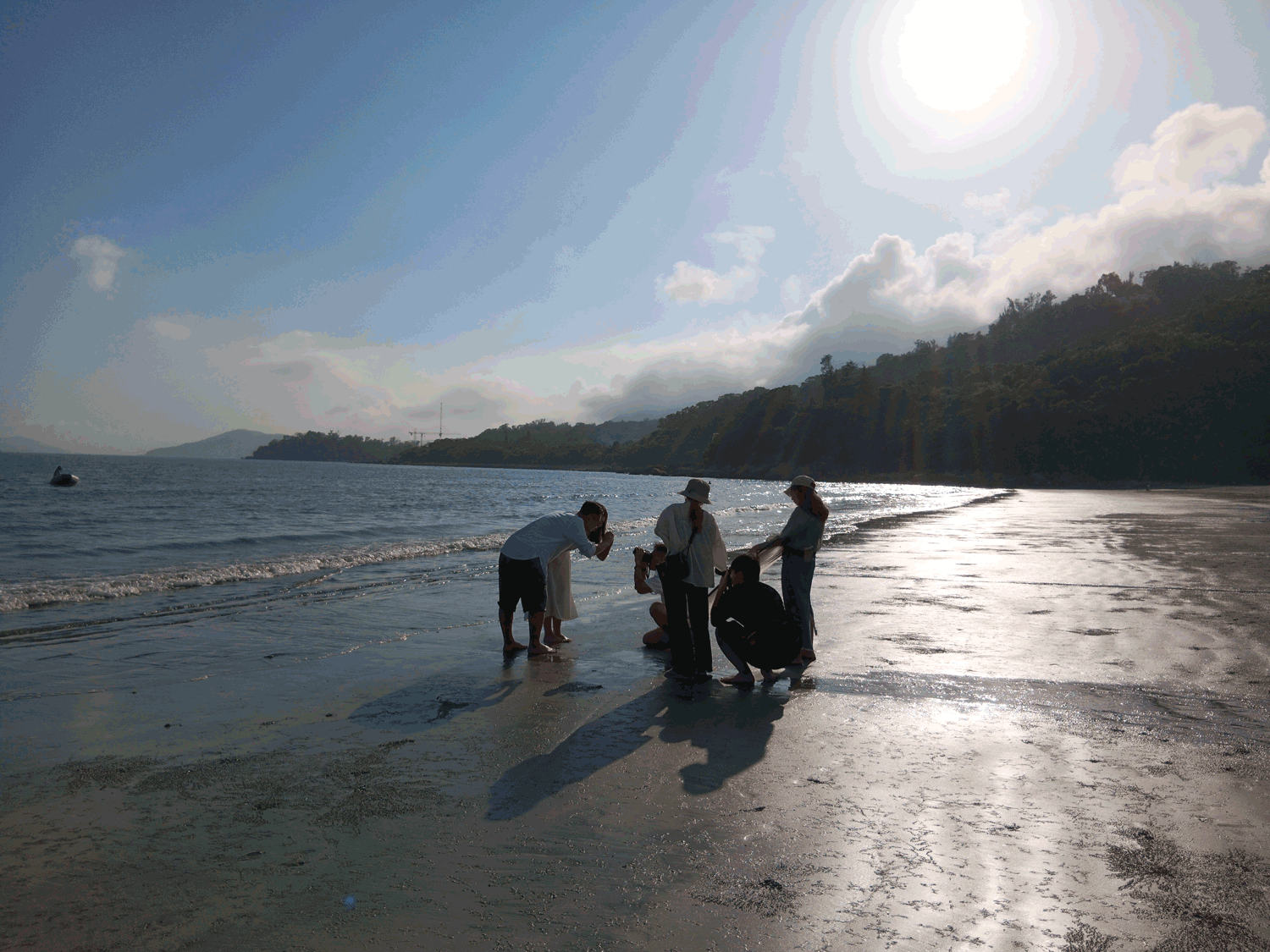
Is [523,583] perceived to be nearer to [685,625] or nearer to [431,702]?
[431,702]

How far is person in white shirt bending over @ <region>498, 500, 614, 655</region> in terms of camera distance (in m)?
7.27

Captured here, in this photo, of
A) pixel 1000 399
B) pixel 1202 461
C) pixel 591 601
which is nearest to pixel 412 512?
pixel 591 601

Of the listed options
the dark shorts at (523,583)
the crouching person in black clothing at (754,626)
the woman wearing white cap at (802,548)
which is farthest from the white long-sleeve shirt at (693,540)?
the dark shorts at (523,583)

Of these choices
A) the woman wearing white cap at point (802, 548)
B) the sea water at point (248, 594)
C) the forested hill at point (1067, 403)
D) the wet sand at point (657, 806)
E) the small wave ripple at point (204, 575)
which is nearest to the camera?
the wet sand at point (657, 806)

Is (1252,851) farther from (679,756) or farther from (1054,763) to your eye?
(679,756)

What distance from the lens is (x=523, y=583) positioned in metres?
7.37

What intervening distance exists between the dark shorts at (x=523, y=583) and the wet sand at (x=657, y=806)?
627 mm

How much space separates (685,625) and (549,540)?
5.89ft

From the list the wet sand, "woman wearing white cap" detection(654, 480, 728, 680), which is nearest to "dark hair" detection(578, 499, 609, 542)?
"woman wearing white cap" detection(654, 480, 728, 680)

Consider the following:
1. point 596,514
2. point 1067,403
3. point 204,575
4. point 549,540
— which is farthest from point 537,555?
point 1067,403

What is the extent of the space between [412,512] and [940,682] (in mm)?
30426

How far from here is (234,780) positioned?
422 cm

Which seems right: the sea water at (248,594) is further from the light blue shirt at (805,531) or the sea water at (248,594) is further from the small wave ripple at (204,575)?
the light blue shirt at (805,531)

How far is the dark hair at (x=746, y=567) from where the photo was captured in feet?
20.3
